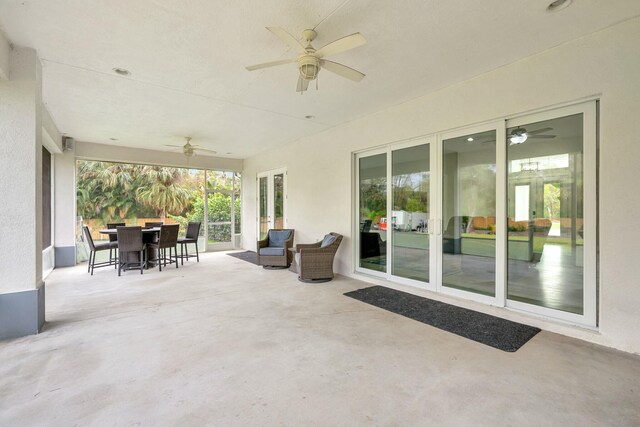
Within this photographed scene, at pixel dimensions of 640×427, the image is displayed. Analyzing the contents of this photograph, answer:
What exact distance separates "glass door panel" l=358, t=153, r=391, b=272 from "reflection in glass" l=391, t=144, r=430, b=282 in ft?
0.71

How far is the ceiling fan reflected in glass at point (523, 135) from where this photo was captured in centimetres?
316

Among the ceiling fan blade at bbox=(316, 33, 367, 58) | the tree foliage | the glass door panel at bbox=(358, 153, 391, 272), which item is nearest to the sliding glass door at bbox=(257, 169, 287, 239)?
the glass door panel at bbox=(358, 153, 391, 272)

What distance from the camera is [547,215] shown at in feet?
10.3

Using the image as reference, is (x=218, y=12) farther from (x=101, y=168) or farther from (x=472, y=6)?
(x=101, y=168)

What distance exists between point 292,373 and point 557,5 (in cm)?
364

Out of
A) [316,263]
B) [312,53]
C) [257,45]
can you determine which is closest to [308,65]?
[312,53]

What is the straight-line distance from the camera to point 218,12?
2.40 m

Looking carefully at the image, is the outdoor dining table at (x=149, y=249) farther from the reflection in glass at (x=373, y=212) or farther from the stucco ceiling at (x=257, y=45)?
the reflection in glass at (x=373, y=212)

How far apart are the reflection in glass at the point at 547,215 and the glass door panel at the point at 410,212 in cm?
109

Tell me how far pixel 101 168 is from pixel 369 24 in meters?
12.9

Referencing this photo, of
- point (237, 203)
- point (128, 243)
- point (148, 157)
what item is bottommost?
point (128, 243)

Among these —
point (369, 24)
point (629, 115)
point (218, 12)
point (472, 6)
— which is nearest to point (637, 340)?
point (629, 115)

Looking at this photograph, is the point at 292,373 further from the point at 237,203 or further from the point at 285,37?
the point at 237,203

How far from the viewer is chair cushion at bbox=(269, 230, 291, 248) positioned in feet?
21.4
